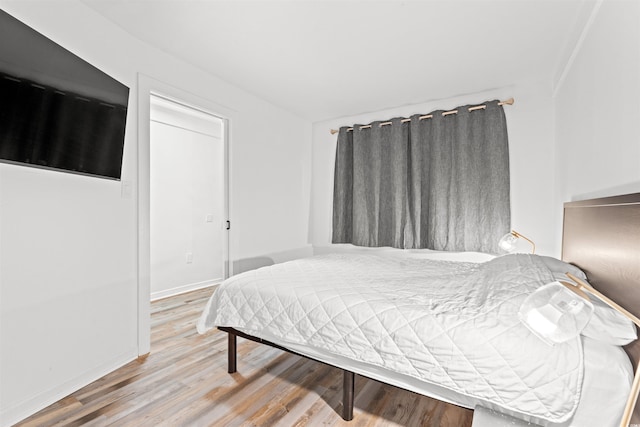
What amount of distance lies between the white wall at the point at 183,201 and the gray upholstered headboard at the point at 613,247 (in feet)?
12.2

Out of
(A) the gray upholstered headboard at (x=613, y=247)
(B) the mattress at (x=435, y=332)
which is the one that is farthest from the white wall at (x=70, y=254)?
(A) the gray upholstered headboard at (x=613, y=247)

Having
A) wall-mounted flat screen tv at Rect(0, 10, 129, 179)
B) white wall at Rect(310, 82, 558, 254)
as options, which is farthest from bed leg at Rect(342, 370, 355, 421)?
white wall at Rect(310, 82, 558, 254)

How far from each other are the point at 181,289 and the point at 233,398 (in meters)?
2.76

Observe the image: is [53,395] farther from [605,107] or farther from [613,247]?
[605,107]

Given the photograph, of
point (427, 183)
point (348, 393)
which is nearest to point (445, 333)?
point (348, 393)

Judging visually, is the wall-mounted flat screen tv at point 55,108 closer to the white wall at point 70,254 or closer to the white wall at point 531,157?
the white wall at point 70,254

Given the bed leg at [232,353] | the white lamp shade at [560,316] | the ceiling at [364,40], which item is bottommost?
the bed leg at [232,353]

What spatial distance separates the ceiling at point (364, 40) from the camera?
6.53 ft

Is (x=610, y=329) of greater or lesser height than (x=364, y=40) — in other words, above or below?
below

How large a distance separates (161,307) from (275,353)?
1.91m

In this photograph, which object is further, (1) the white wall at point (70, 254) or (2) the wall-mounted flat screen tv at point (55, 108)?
(1) the white wall at point (70, 254)

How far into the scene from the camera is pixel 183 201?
14.3 feet

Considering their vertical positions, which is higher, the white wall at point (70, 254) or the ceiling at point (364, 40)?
the ceiling at point (364, 40)

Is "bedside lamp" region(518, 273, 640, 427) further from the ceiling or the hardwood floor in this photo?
A: the ceiling
